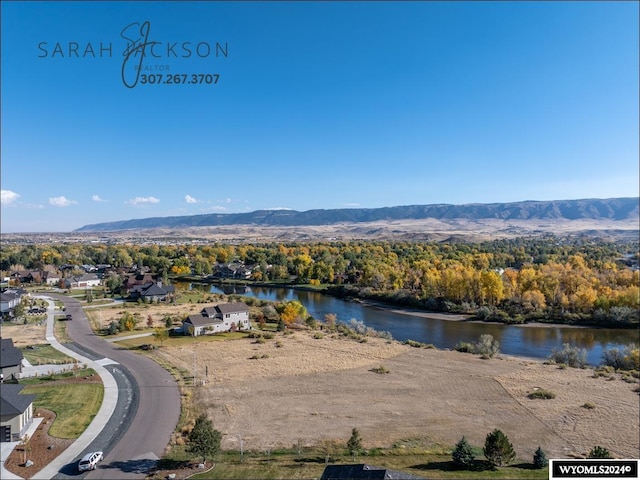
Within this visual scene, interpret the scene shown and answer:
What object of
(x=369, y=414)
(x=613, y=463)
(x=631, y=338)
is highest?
(x=613, y=463)

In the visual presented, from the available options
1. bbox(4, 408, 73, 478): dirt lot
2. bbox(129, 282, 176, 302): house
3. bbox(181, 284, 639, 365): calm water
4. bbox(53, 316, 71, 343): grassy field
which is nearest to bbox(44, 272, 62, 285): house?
bbox(129, 282, 176, 302): house

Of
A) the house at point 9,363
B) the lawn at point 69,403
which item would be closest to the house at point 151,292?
the house at point 9,363

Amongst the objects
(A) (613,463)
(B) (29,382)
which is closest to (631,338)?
(A) (613,463)

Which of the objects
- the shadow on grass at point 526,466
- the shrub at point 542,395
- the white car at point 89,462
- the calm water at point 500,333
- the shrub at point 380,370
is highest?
the white car at point 89,462

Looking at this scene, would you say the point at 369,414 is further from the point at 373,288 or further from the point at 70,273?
the point at 70,273

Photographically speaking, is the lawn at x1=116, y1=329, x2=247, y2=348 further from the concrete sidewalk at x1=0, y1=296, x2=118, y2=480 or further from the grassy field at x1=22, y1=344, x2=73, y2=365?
the grassy field at x1=22, y1=344, x2=73, y2=365

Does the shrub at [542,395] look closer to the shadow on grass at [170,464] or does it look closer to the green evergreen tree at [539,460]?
the green evergreen tree at [539,460]
